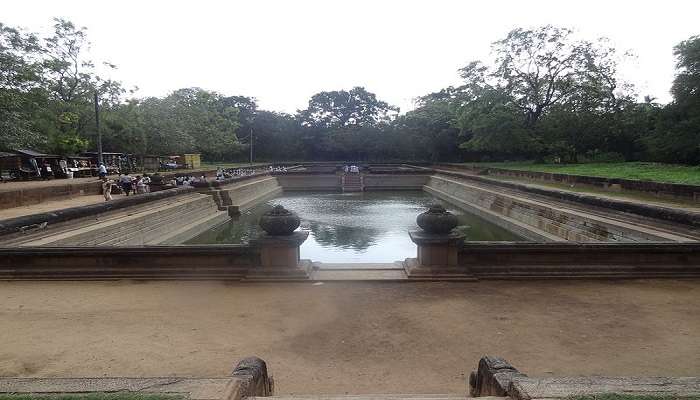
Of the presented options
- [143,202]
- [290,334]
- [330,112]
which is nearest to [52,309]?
[290,334]

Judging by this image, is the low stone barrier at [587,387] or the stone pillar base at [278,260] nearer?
the low stone barrier at [587,387]

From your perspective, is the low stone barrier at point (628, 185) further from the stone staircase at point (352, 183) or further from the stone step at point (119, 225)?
the stone step at point (119, 225)

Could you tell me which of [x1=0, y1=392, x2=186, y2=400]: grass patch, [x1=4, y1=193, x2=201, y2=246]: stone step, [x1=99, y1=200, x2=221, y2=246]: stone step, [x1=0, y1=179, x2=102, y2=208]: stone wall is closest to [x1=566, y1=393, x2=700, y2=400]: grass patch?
[x1=0, y1=392, x2=186, y2=400]: grass patch

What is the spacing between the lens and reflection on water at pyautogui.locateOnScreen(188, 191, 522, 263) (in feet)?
37.7

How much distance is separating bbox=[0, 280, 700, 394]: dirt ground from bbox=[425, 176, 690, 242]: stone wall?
162 inches

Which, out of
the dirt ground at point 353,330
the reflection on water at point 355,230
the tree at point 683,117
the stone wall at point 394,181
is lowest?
the reflection on water at point 355,230

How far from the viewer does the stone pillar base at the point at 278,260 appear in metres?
5.77

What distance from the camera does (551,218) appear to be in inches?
503

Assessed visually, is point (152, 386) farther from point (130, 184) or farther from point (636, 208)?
point (130, 184)

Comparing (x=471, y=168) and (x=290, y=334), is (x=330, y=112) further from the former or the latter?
(x=290, y=334)

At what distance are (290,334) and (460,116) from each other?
110 feet

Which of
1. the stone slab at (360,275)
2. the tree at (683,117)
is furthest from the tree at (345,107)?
the stone slab at (360,275)

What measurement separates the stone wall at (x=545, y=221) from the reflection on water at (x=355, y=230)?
0.56 m

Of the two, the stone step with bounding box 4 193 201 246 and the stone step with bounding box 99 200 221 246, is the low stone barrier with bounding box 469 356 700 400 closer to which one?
the stone step with bounding box 4 193 201 246
